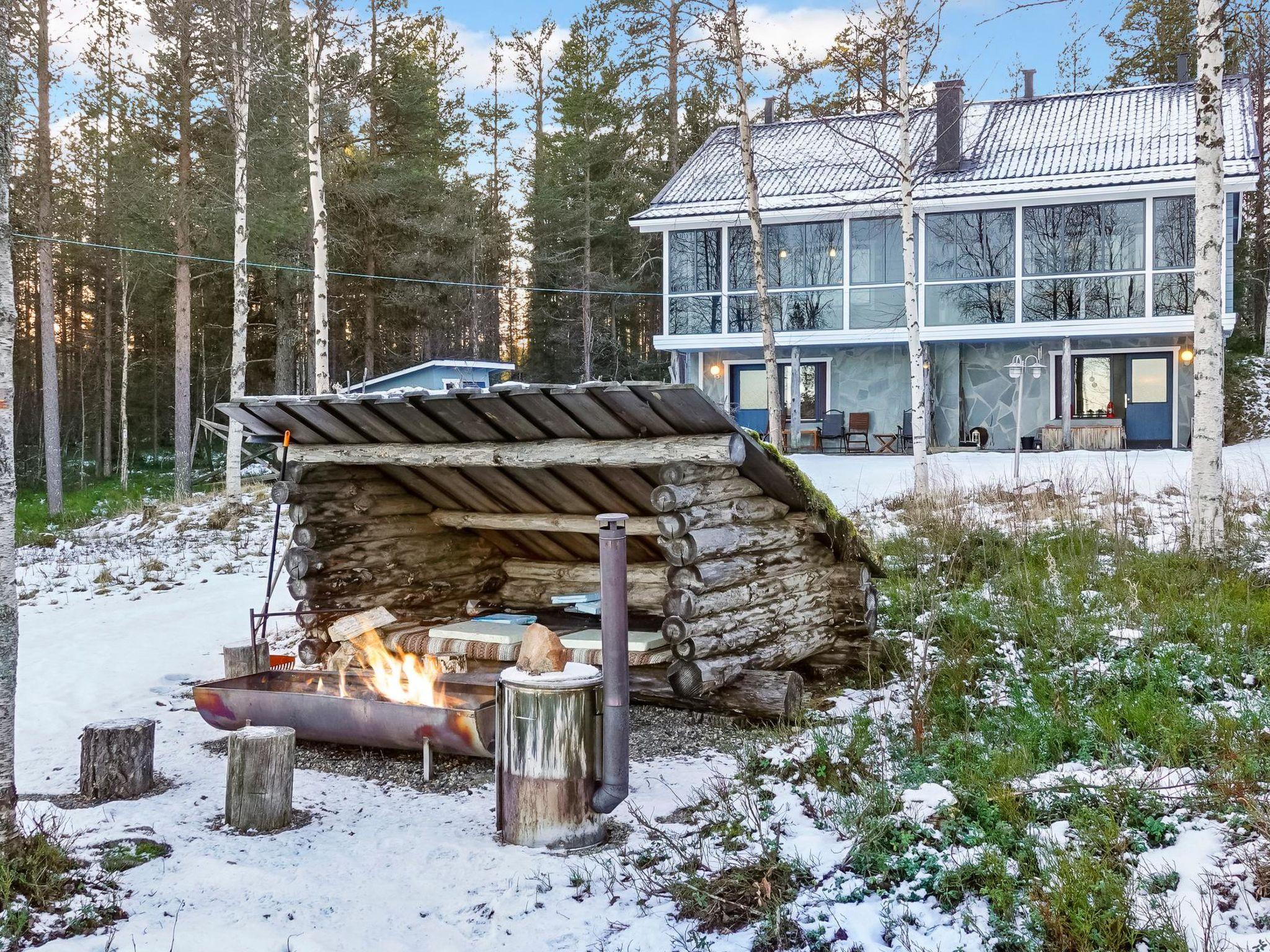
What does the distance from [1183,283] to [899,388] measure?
5632 millimetres

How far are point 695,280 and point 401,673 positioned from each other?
1738 cm

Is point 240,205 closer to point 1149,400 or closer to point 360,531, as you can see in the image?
point 360,531

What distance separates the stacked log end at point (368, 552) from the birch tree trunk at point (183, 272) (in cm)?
1412

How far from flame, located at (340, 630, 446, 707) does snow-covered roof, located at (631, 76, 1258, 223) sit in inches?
571

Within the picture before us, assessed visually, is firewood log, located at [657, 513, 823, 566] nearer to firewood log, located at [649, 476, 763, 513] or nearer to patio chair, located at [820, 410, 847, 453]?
firewood log, located at [649, 476, 763, 513]

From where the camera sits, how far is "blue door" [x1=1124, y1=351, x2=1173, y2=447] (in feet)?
66.6

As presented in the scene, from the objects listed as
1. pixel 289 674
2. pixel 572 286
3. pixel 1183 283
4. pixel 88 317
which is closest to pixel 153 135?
pixel 572 286

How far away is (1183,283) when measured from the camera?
757 inches

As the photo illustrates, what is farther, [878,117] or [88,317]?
[88,317]

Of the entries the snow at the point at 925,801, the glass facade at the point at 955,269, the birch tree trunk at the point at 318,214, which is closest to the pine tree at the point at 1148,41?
the glass facade at the point at 955,269

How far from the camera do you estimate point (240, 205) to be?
54.6ft

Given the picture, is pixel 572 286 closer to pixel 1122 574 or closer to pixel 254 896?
pixel 1122 574

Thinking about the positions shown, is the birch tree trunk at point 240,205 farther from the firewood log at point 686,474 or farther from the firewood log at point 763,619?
the firewood log at point 686,474

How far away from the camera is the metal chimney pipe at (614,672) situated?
14.1 ft
